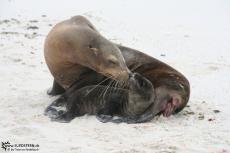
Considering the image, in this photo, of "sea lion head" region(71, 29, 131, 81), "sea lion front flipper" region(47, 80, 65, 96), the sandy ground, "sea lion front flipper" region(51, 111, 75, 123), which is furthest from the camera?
"sea lion front flipper" region(47, 80, 65, 96)

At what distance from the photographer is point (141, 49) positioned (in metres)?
9.86

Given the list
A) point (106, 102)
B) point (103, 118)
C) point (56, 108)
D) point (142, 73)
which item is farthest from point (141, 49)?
point (103, 118)

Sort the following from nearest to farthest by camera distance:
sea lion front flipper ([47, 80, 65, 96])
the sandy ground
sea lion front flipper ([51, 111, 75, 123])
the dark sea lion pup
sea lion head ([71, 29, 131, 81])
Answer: the sandy ground → sea lion front flipper ([51, 111, 75, 123]) → the dark sea lion pup → sea lion head ([71, 29, 131, 81]) → sea lion front flipper ([47, 80, 65, 96])

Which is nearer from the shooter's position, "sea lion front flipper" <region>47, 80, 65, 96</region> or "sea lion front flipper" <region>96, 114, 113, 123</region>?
"sea lion front flipper" <region>96, 114, 113, 123</region>

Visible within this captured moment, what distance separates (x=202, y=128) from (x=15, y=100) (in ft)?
7.02

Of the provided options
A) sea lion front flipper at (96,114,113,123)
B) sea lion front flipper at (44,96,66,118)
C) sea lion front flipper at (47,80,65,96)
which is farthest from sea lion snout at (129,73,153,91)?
sea lion front flipper at (47,80,65,96)

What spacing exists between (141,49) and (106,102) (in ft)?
11.7

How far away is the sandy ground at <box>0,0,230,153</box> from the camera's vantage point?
5430 millimetres

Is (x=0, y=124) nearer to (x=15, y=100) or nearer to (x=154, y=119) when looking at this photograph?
(x=15, y=100)

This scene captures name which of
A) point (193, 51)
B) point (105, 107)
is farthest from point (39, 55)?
point (105, 107)

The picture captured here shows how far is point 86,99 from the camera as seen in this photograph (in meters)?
6.43

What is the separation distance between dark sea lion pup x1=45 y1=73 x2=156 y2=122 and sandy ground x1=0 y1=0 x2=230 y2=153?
14cm

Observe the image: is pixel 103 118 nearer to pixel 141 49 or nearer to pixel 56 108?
pixel 56 108

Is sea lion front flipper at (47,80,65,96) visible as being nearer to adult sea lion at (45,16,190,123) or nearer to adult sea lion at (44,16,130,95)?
adult sea lion at (45,16,190,123)
